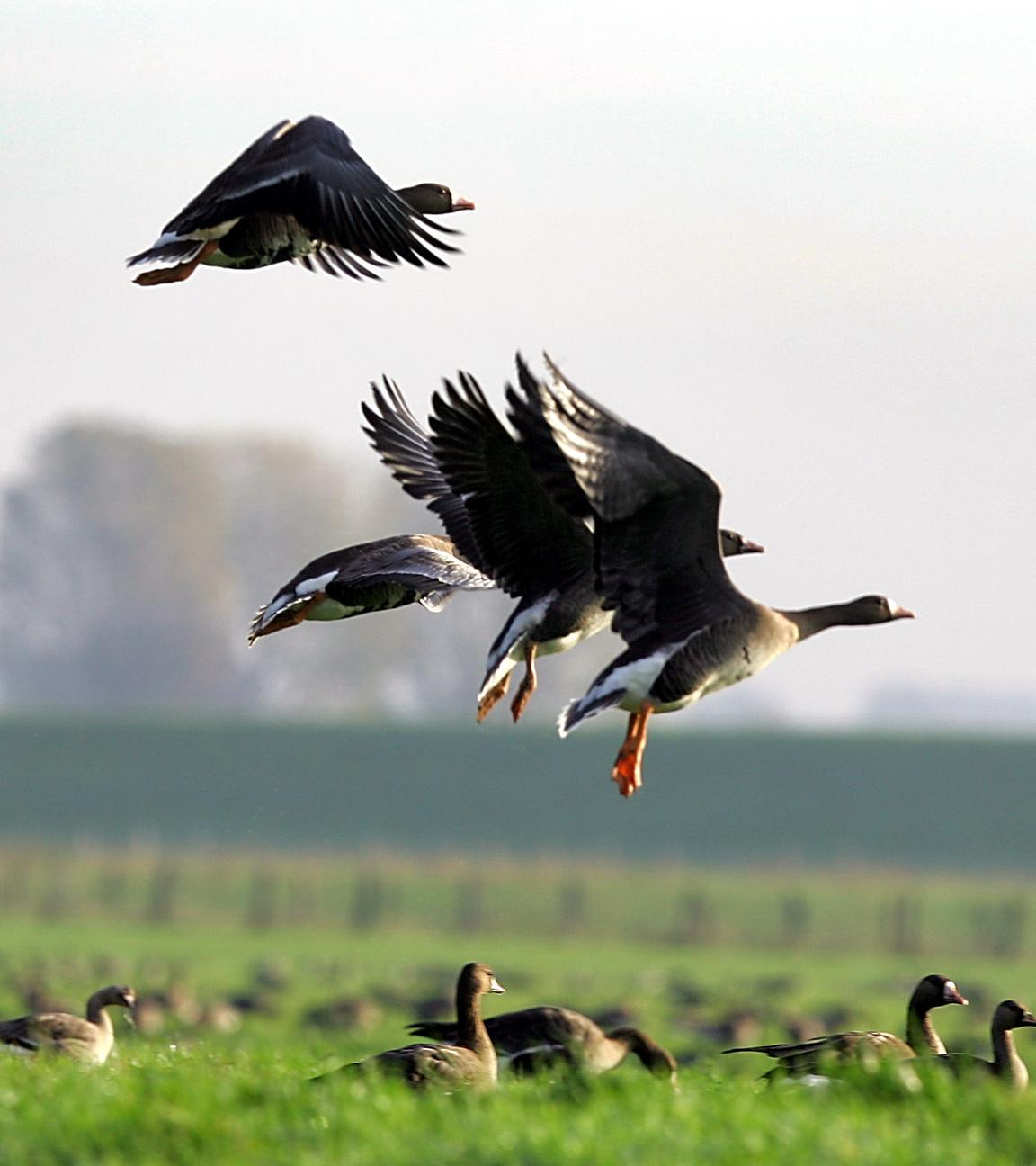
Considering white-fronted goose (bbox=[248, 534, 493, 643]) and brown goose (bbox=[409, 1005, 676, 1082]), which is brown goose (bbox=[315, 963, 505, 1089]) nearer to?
brown goose (bbox=[409, 1005, 676, 1082])

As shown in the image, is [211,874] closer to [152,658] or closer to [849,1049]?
[849,1049]

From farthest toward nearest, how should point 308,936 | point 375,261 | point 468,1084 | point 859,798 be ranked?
point 859,798 < point 308,936 < point 375,261 < point 468,1084

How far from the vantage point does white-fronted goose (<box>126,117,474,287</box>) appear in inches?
430

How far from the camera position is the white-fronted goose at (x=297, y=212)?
1091cm

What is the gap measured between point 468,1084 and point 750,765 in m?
44.6

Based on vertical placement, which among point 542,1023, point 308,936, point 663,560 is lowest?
point 308,936

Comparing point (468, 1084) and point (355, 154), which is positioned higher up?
point (355, 154)

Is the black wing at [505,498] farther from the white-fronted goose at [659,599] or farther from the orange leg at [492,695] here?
the white-fronted goose at [659,599]

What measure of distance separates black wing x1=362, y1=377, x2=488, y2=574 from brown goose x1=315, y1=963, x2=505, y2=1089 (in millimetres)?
2714

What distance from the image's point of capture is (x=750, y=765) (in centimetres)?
5384

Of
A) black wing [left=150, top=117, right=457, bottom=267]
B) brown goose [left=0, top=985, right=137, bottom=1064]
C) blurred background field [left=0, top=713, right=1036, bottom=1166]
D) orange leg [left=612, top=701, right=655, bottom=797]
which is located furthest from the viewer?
brown goose [left=0, top=985, right=137, bottom=1064]

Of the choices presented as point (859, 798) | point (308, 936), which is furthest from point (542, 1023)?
point (859, 798)

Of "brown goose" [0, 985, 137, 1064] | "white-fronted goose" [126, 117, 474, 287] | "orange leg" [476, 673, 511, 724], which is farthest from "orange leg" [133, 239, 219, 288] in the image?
"brown goose" [0, 985, 137, 1064]

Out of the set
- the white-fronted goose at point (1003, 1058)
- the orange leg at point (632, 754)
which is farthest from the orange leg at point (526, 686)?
the white-fronted goose at point (1003, 1058)
